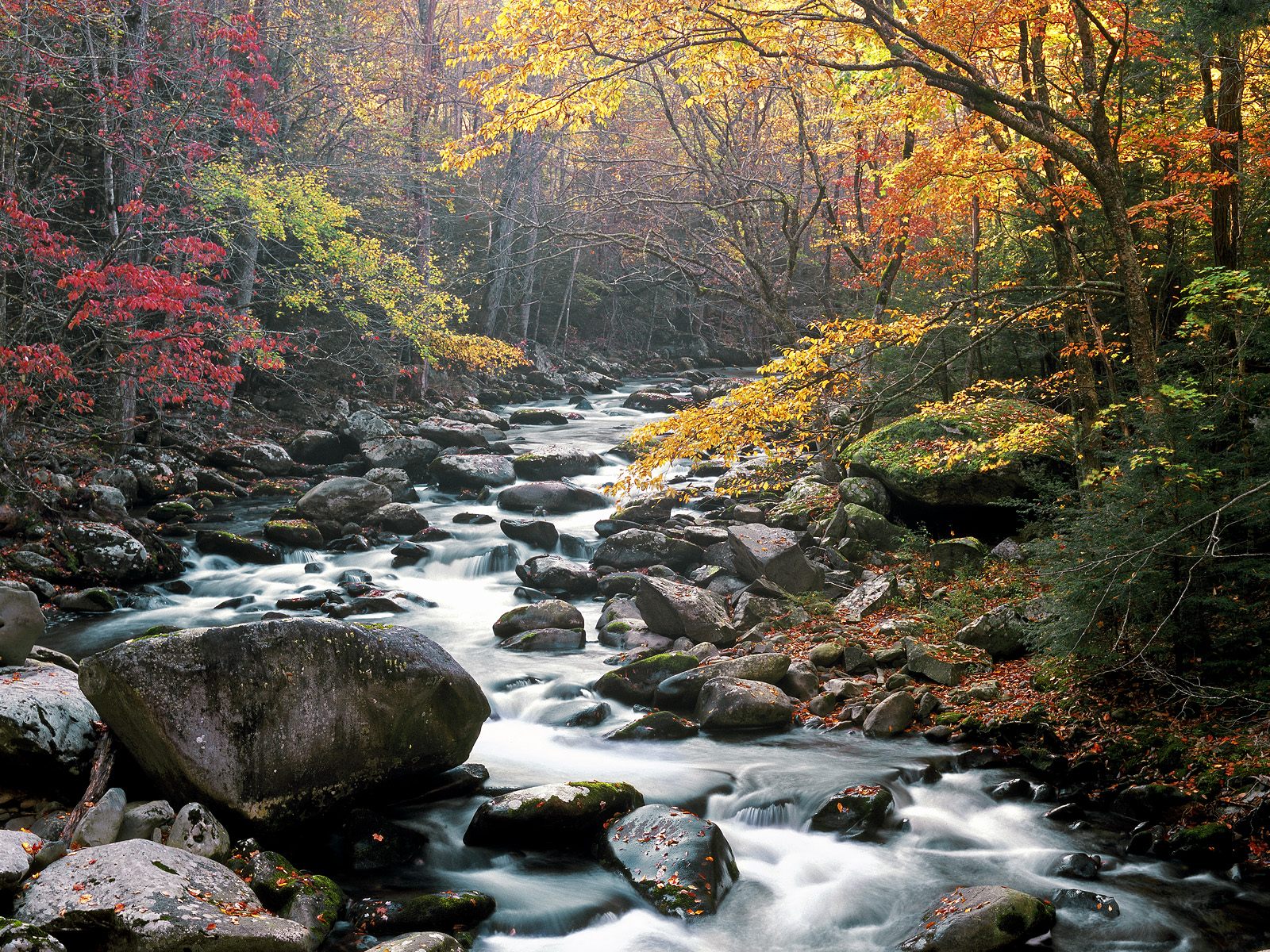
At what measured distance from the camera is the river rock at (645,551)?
13.3 meters

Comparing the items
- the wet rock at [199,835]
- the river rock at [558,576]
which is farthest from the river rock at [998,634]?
the wet rock at [199,835]

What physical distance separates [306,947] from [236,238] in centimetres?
1794

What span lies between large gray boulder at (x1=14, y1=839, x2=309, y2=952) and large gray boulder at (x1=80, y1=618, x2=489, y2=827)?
848 mm

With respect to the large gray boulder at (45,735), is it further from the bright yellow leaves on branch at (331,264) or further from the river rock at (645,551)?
the bright yellow leaves on branch at (331,264)

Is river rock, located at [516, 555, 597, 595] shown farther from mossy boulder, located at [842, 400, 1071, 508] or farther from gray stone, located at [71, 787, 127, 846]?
gray stone, located at [71, 787, 127, 846]

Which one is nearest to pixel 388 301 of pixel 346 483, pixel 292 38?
pixel 346 483

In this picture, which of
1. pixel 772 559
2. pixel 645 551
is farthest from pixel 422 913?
pixel 645 551

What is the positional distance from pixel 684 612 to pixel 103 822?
21.6 feet

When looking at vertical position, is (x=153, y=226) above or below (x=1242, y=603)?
above

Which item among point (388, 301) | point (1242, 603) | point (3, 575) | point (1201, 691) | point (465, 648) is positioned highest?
point (388, 301)

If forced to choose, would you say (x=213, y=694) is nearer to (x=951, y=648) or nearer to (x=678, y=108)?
(x=951, y=648)

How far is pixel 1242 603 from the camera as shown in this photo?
647 centimetres

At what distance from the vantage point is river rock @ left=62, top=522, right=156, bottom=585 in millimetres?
11445

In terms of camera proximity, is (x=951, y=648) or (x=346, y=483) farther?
(x=346, y=483)
